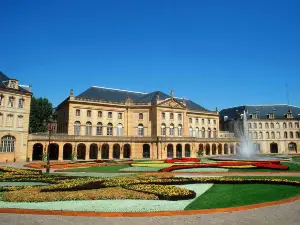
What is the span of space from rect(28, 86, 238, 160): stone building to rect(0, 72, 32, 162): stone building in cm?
636

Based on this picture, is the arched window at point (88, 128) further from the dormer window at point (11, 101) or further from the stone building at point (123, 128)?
the dormer window at point (11, 101)

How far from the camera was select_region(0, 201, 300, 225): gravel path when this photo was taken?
343 inches

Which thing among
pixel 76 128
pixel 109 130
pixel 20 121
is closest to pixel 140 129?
pixel 109 130

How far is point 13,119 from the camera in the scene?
40812mm

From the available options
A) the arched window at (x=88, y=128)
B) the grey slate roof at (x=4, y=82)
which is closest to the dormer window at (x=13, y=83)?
the grey slate roof at (x=4, y=82)

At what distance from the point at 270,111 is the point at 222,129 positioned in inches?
666

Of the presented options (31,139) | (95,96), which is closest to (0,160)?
(31,139)

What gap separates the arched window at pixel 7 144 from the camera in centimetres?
3925

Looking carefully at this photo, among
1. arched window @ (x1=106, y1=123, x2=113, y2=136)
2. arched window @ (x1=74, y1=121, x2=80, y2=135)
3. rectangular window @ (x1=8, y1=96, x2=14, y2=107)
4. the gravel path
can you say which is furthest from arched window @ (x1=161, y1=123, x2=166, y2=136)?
the gravel path

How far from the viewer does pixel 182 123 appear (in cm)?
6294

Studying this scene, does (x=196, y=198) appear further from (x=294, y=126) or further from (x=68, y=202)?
(x=294, y=126)

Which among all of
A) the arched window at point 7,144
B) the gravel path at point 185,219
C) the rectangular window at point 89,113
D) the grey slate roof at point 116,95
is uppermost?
the grey slate roof at point 116,95

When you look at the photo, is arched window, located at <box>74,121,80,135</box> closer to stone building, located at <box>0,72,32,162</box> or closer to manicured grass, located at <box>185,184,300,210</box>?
stone building, located at <box>0,72,32,162</box>

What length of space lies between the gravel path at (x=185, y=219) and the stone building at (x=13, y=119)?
1381 inches
